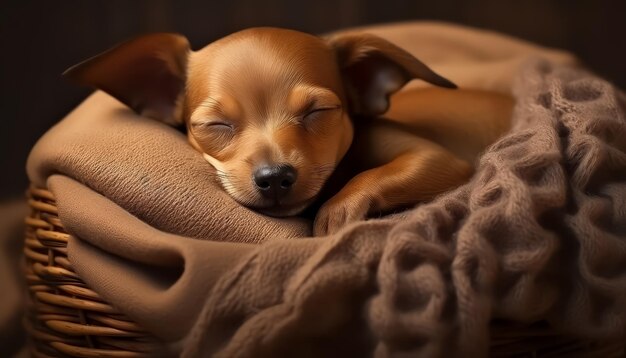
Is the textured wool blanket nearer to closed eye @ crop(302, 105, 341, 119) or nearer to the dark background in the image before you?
closed eye @ crop(302, 105, 341, 119)

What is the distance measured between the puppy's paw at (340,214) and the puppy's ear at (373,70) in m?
0.41

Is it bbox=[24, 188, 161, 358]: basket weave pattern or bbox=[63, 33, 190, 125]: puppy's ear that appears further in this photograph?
bbox=[63, 33, 190, 125]: puppy's ear

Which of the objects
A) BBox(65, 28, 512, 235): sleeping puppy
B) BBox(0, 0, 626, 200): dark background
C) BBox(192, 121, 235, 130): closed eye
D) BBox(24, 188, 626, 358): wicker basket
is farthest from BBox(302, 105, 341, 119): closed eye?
BBox(0, 0, 626, 200): dark background

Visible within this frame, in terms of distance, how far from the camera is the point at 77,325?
→ 1482 millimetres

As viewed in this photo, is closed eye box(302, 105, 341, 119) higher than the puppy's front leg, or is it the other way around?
closed eye box(302, 105, 341, 119)

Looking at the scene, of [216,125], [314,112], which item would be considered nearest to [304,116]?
[314,112]

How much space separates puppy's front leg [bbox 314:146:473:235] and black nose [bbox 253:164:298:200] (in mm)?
95

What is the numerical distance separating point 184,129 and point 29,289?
0.52 meters

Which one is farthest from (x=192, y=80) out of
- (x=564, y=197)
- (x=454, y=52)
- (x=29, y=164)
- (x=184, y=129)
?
(x=454, y=52)

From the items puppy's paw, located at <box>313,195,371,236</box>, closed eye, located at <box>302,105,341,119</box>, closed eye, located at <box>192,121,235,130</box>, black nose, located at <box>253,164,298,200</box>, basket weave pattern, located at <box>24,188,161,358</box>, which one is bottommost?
basket weave pattern, located at <box>24,188,161,358</box>

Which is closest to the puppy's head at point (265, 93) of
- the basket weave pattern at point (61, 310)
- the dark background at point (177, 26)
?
the basket weave pattern at point (61, 310)

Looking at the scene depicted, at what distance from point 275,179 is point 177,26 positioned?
1513 millimetres

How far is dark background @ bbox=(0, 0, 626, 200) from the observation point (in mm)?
2516

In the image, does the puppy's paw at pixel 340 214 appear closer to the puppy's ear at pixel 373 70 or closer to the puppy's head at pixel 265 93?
the puppy's head at pixel 265 93
